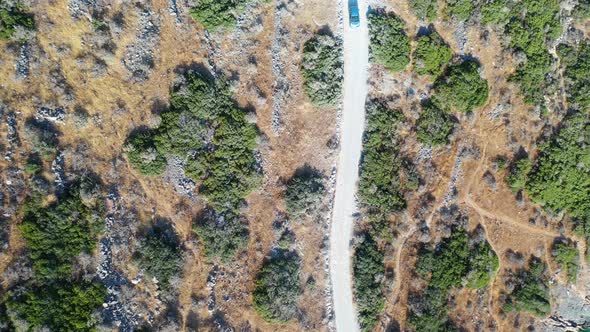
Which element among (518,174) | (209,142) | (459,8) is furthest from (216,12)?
(518,174)

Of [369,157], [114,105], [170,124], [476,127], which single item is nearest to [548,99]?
[476,127]

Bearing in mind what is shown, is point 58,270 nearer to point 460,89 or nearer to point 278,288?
point 278,288

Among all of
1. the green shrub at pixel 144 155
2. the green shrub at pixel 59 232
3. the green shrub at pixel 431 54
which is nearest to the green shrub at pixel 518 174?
the green shrub at pixel 431 54

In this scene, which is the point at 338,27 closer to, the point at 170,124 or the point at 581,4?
the point at 170,124

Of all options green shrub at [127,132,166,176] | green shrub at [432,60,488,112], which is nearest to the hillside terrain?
green shrub at [127,132,166,176]

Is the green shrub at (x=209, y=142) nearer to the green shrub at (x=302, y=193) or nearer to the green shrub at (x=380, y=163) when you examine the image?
the green shrub at (x=302, y=193)

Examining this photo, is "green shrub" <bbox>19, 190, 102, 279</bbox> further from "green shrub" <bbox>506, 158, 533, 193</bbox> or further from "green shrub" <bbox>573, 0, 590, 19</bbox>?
"green shrub" <bbox>573, 0, 590, 19</bbox>
